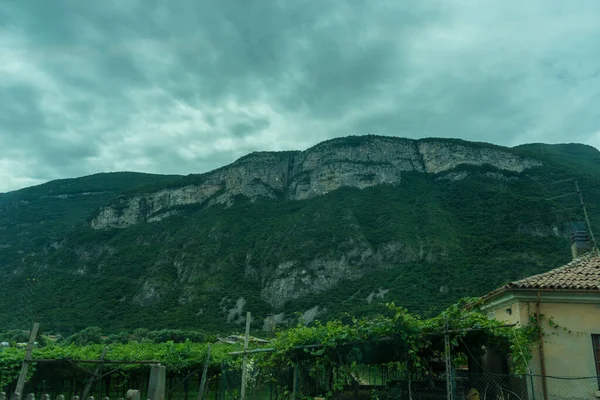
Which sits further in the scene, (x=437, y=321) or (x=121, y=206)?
(x=121, y=206)

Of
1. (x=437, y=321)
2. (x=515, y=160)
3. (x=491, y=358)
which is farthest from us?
(x=515, y=160)

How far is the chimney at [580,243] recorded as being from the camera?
17.0m

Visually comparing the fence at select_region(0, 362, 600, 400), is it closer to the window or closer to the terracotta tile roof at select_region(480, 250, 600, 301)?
the window

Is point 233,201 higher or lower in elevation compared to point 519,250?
higher

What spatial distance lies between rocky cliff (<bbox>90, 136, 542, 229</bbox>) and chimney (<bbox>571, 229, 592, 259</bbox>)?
8305 cm

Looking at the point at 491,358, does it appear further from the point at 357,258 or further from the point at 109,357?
the point at 357,258

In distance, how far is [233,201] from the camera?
347ft

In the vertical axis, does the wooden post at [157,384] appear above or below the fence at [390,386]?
above

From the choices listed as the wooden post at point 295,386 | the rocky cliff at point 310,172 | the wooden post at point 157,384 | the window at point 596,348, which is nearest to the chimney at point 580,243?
the window at point 596,348

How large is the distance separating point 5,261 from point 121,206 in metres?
30.7

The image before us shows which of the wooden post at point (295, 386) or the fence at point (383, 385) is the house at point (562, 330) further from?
the wooden post at point (295, 386)

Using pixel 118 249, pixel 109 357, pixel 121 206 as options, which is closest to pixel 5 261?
pixel 118 249

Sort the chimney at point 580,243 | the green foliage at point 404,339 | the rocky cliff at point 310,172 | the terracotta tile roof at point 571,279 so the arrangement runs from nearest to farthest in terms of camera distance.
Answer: the green foliage at point 404,339, the terracotta tile roof at point 571,279, the chimney at point 580,243, the rocky cliff at point 310,172

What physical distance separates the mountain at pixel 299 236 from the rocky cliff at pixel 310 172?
34 cm
